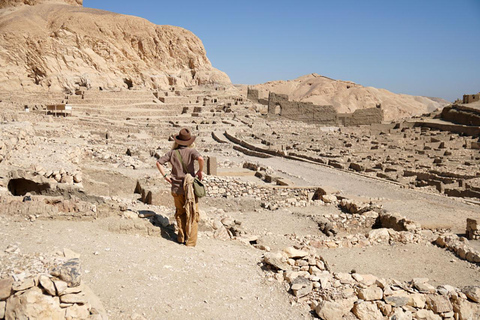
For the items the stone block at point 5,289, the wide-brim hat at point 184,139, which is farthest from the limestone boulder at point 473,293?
the stone block at point 5,289

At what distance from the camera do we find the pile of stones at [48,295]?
2793mm

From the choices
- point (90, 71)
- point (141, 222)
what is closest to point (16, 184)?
point (141, 222)

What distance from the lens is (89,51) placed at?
4519cm

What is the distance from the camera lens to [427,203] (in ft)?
35.4

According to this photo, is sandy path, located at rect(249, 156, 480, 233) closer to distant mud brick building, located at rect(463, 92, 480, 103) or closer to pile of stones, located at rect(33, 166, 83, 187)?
pile of stones, located at rect(33, 166, 83, 187)

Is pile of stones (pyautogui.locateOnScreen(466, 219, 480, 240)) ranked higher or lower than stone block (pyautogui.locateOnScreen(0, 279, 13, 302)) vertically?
lower

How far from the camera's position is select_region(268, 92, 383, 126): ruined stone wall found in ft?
117

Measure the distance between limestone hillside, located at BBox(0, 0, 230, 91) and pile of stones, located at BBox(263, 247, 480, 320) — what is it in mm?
40810

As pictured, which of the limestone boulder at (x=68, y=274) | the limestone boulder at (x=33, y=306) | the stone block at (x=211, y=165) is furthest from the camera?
the stone block at (x=211, y=165)

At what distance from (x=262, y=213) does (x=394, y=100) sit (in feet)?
201

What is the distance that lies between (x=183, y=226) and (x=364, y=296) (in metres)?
2.35

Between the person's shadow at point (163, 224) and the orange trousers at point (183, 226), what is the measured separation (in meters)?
0.16

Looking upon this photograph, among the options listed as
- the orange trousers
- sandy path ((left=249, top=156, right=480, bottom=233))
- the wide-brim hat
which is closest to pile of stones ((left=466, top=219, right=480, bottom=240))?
sandy path ((left=249, top=156, right=480, bottom=233))

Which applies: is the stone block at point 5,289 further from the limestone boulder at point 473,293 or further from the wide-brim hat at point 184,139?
the limestone boulder at point 473,293
